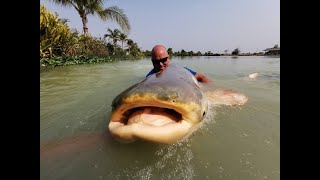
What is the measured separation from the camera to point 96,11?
63.2 feet

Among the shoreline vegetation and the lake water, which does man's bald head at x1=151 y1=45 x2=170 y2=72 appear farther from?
the shoreline vegetation

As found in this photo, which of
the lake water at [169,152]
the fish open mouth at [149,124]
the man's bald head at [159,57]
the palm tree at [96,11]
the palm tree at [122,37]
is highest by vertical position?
the palm tree at [122,37]

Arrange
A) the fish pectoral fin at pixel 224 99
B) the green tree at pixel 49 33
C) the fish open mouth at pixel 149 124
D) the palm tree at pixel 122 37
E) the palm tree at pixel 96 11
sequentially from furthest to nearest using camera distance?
1. the palm tree at pixel 122 37
2. the palm tree at pixel 96 11
3. the green tree at pixel 49 33
4. the fish pectoral fin at pixel 224 99
5. the fish open mouth at pixel 149 124

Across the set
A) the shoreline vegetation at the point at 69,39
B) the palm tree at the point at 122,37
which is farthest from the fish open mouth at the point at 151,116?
the palm tree at the point at 122,37

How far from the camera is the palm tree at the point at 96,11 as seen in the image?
18516 mm

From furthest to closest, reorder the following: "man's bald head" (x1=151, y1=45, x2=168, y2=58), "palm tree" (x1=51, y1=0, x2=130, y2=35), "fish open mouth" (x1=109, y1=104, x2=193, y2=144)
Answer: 1. "palm tree" (x1=51, y1=0, x2=130, y2=35)
2. "man's bald head" (x1=151, y1=45, x2=168, y2=58)
3. "fish open mouth" (x1=109, y1=104, x2=193, y2=144)

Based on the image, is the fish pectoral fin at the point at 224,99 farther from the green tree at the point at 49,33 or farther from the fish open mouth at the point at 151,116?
the green tree at the point at 49,33

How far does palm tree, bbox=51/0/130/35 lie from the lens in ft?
60.7

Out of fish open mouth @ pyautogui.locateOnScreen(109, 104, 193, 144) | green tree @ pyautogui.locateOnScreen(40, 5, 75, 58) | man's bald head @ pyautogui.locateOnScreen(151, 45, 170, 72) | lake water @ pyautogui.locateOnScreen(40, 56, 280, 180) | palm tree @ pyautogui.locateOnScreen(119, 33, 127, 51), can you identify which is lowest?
lake water @ pyautogui.locateOnScreen(40, 56, 280, 180)

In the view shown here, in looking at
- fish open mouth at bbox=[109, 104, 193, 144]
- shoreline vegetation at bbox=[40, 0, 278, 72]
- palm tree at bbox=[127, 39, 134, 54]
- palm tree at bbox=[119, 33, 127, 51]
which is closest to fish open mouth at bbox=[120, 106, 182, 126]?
fish open mouth at bbox=[109, 104, 193, 144]

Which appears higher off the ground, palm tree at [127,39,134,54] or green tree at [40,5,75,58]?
palm tree at [127,39,134,54]

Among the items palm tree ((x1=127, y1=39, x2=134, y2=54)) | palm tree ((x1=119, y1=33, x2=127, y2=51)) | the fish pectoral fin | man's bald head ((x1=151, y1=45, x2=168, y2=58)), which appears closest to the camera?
the fish pectoral fin
